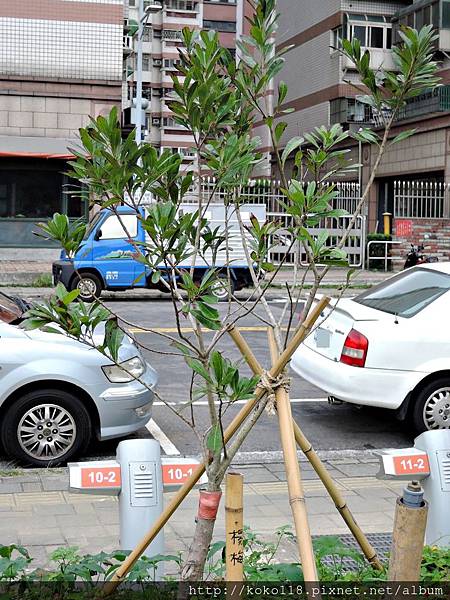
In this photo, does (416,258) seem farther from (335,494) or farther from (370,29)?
(335,494)

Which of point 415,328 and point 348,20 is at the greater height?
point 348,20

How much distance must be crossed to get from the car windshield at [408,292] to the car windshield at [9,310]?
3.21 metres

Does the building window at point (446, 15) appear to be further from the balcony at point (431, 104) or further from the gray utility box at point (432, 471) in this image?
the gray utility box at point (432, 471)

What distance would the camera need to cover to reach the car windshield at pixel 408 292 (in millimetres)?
8961

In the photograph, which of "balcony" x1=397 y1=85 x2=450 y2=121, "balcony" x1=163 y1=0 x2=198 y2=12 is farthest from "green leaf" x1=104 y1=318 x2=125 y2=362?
"balcony" x1=163 y1=0 x2=198 y2=12

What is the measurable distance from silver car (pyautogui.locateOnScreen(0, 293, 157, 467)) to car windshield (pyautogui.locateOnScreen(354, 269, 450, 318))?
261cm

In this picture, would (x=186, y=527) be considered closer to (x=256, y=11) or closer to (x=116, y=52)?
(x=256, y=11)

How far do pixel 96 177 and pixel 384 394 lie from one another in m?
5.27

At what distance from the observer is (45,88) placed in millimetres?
28594

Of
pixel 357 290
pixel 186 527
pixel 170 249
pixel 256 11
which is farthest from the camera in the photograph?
pixel 357 290

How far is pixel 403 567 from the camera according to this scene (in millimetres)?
3832


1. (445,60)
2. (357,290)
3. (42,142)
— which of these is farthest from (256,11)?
(445,60)

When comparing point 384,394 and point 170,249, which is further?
point 384,394

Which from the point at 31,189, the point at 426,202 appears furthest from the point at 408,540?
the point at 426,202
